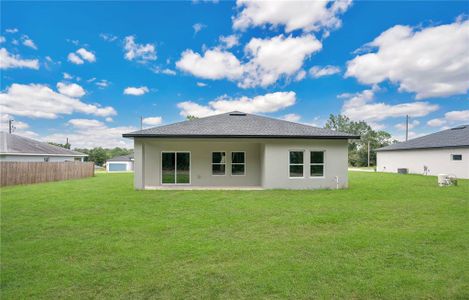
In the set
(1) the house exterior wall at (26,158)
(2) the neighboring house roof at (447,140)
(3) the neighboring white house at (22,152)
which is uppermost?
(2) the neighboring house roof at (447,140)

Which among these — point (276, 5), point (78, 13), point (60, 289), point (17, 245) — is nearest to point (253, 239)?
point (60, 289)

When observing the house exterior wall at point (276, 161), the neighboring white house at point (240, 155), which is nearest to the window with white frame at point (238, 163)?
the neighboring white house at point (240, 155)

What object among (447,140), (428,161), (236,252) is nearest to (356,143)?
(428,161)

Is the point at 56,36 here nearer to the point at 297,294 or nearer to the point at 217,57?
the point at 217,57

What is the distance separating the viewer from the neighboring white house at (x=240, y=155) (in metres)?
11.6

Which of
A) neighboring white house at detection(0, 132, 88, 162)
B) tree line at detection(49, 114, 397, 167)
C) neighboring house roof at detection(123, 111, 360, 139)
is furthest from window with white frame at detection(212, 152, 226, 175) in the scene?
tree line at detection(49, 114, 397, 167)

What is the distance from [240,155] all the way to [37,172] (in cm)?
1351

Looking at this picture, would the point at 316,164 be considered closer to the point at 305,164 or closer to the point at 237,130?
the point at 305,164

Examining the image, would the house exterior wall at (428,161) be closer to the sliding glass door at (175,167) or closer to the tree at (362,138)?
the tree at (362,138)

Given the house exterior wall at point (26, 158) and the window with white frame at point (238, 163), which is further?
the house exterior wall at point (26, 158)

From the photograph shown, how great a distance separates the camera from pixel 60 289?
2932 millimetres

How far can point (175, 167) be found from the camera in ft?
43.7

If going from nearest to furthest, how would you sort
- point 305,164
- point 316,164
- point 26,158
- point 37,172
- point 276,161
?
point 276,161
point 305,164
point 316,164
point 37,172
point 26,158

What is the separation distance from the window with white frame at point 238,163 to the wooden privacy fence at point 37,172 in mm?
12854
